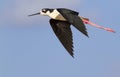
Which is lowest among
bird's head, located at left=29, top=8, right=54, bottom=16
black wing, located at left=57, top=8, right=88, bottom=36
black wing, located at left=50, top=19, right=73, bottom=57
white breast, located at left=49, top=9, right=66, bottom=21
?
black wing, located at left=50, top=19, right=73, bottom=57

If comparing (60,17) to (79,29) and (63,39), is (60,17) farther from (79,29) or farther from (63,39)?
(79,29)

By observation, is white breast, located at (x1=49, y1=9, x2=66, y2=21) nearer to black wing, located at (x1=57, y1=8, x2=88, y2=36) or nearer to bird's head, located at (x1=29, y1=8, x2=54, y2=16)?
black wing, located at (x1=57, y1=8, x2=88, y2=36)

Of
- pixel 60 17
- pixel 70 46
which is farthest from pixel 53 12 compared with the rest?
pixel 70 46

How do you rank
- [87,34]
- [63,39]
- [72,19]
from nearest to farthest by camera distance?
1. [87,34]
2. [72,19]
3. [63,39]

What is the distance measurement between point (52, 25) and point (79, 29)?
5.50 metres

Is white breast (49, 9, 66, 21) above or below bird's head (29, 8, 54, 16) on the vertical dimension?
above

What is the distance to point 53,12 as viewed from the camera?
23.0 m

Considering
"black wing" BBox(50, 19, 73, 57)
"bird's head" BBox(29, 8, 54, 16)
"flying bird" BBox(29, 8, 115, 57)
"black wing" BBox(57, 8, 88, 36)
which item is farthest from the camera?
"bird's head" BBox(29, 8, 54, 16)

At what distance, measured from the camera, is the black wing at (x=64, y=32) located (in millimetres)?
21422

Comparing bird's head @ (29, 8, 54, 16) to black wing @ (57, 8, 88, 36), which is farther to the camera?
bird's head @ (29, 8, 54, 16)

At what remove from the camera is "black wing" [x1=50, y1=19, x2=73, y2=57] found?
21.4m

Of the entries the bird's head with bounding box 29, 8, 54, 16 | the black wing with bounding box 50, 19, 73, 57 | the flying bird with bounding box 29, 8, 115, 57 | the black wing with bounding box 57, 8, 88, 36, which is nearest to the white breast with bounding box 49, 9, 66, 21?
the flying bird with bounding box 29, 8, 115, 57

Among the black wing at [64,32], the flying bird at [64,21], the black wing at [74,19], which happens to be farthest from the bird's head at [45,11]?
the black wing at [74,19]

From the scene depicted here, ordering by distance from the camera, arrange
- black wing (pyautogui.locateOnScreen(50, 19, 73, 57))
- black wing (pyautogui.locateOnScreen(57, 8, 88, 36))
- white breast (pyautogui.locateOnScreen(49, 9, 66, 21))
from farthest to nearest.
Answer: white breast (pyautogui.locateOnScreen(49, 9, 66, 21))
black wing (pyautogui.locateOnScreen(50, 19, 73, 57))
black wing (pyautogui.locateOnScreen(57, 8, 88, 36))
